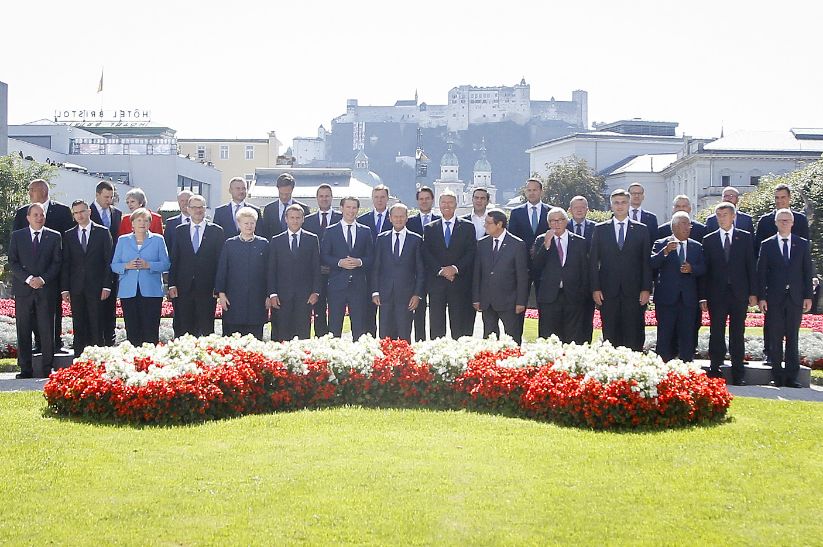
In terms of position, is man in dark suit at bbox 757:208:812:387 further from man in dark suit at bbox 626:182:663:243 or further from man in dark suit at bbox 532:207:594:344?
man in dark suit at bbox 532:207:594:344

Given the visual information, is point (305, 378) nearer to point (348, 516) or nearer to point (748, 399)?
point (348, 516)

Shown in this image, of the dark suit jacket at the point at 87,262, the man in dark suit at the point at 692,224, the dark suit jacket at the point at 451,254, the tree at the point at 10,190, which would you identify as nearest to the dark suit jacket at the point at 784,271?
the man in dark suit at the point at 692,224

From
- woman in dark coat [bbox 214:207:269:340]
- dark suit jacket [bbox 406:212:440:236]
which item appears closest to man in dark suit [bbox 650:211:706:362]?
dark suit jacket [bbox 406:212:440:236]

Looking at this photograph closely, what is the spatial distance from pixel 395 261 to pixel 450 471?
5.73 metres

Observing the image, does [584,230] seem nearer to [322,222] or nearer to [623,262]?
[623,262]

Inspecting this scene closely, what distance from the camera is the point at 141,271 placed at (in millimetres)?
11945

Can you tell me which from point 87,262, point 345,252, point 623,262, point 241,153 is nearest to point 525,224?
point 623,262

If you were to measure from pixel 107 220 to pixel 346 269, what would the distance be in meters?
3.30

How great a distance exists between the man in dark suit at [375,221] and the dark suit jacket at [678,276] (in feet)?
11.4

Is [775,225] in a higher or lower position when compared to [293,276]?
higher

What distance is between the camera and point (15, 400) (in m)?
9.78

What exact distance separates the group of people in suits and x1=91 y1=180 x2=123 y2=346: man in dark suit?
1.6 inches

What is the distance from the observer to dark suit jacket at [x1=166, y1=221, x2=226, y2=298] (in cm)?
1250

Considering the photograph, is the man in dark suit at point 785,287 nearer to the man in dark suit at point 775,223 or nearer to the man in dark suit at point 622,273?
the man in dark suit at point 775,223
